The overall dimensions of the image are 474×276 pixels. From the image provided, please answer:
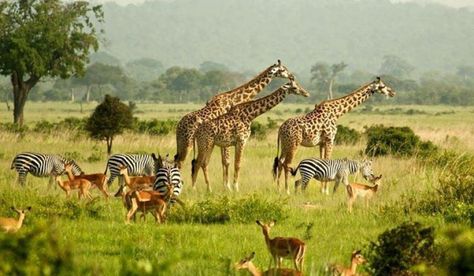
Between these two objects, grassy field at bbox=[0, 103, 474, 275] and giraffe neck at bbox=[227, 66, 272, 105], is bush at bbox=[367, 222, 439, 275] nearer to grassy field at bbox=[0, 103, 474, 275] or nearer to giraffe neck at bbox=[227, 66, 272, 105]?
grassy field at bbox=[0, 103, 474, 275]

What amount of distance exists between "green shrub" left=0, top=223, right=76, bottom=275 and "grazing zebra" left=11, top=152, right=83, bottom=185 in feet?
39.6

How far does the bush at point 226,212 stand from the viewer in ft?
39.7

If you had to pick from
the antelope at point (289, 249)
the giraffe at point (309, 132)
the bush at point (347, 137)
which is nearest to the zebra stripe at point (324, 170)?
the giraffe at point (309, 132)

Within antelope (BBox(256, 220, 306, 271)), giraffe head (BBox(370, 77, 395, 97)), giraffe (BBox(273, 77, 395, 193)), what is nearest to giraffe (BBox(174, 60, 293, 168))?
giraffe (BBox(273, 77, 395, 193))

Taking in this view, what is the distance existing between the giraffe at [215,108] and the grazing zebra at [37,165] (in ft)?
7.53

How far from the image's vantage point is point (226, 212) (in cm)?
1217

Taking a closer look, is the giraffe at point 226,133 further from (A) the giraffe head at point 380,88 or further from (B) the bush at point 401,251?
(B) the bush at point 401,251

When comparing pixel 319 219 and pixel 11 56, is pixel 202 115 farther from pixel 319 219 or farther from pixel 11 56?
pixel 11 56

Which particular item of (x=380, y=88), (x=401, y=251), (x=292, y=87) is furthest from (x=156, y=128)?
(x=401, y=251)

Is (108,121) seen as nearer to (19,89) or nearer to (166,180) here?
(166,180)

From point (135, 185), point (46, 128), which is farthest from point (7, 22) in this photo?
point (135, 185)

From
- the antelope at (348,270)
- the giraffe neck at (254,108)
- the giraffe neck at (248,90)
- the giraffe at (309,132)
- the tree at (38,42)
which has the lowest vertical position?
the antelope at (348,270)

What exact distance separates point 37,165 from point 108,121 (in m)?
8.06

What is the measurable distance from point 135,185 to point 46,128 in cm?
1839
